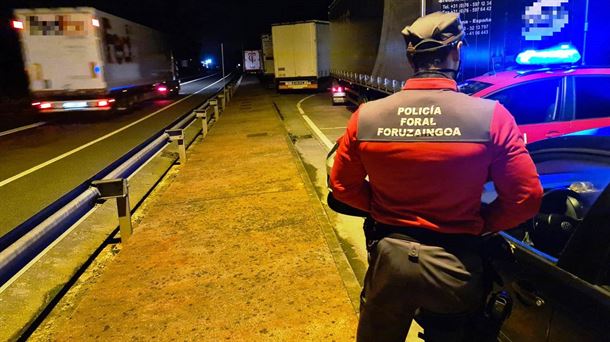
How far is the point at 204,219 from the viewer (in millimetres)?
5590

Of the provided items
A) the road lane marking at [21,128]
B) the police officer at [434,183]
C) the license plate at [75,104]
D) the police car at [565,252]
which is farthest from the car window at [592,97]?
the license plate at [75,104]

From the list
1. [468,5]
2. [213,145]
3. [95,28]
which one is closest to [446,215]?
[468,5]

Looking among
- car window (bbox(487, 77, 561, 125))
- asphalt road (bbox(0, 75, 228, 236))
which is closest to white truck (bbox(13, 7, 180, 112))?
asphalt road (bbox(0, 75, 228, 236))

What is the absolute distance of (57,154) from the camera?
10836 millimetres

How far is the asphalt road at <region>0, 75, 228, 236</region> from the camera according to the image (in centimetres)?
713

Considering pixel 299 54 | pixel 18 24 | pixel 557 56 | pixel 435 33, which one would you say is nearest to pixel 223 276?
pixel 435 33

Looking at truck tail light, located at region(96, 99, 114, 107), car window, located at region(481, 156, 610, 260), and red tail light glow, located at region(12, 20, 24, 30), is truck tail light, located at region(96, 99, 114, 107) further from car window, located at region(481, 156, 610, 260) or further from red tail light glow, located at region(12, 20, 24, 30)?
car window, located at region(481, 156, 610, 260)

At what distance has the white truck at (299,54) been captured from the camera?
2819 centimetres

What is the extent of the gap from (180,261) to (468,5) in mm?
6731

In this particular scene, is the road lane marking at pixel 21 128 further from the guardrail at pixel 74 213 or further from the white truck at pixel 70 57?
the guardrail at pixel 74 213

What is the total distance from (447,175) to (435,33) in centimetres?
56

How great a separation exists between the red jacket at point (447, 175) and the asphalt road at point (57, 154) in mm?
5198

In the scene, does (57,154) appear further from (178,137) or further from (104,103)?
(104,103)

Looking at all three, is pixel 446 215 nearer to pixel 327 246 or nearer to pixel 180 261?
pixel 327 246
